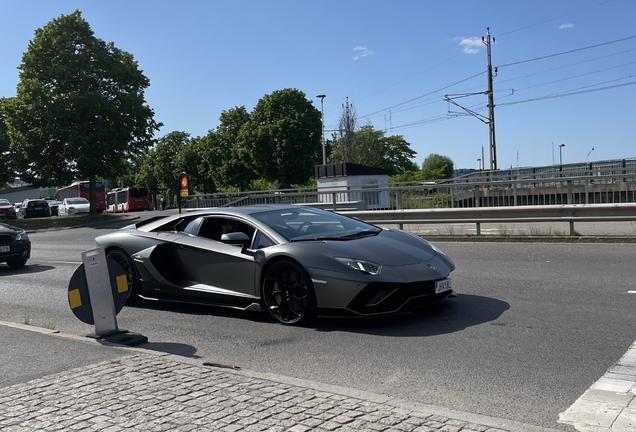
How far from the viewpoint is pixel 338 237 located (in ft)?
23.4

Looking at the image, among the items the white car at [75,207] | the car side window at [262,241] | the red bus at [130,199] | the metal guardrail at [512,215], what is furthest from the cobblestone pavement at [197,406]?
the red bus at [130,199]

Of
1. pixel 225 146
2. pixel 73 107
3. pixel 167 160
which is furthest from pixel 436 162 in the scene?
pixel 73 107

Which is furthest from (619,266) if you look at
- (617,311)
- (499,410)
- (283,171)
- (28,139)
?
(283,171)

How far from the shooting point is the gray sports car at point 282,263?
639 centimetres

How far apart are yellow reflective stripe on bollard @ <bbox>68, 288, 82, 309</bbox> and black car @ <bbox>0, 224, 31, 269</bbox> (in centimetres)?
858

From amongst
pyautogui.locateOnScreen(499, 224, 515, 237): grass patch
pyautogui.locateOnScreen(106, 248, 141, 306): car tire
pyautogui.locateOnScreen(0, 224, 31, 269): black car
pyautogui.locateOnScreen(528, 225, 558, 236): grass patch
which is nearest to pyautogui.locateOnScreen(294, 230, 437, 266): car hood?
pyautogui.locateOnScreen(106, 248, 141, 306): car tire

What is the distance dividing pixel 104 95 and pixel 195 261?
34.0 m

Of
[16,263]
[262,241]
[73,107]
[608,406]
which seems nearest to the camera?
[608,406]

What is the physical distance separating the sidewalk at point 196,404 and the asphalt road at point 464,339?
16.0 inches

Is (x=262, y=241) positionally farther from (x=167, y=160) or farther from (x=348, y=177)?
(x=167, y=160)

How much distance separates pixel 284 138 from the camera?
202ft

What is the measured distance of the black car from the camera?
14.0 meters

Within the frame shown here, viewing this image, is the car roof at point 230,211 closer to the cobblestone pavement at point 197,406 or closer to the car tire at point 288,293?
the car tire at point 288,293

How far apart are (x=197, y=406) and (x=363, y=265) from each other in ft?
8.39
